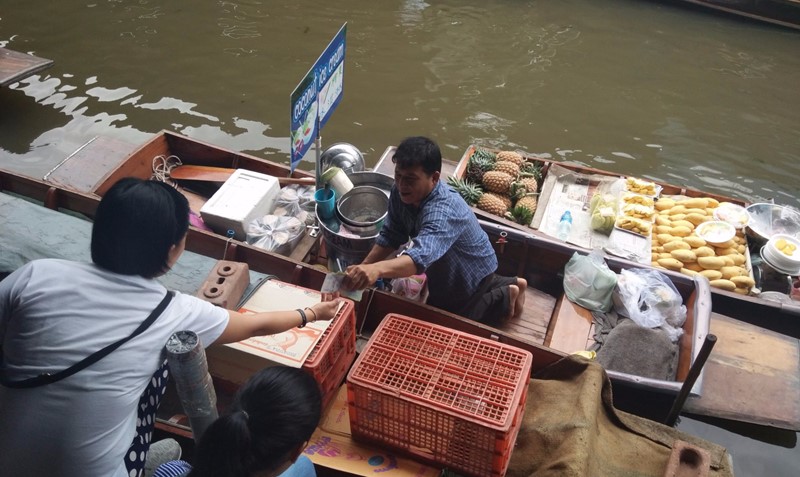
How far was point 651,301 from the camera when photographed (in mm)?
4141

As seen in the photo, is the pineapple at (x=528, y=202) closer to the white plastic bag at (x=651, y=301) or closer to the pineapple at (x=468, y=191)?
the pineapple at (x=468, y=191)

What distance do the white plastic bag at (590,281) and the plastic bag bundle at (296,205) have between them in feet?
6.97

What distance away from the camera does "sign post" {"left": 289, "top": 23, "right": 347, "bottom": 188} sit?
3.45 metres

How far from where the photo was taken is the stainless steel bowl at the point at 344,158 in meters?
4.93

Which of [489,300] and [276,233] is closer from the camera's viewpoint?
[489,300]

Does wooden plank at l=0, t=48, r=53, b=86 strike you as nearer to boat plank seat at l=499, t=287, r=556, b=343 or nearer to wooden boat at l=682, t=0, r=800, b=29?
boat plank seat at l=499, t=287, r=556, b=343

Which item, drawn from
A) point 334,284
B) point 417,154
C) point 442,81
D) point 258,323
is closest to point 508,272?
point 417,154

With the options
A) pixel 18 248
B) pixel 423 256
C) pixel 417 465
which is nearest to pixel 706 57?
pixel 423 256

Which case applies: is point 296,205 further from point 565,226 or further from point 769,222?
point 769,222

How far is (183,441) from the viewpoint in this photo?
311 centimetres

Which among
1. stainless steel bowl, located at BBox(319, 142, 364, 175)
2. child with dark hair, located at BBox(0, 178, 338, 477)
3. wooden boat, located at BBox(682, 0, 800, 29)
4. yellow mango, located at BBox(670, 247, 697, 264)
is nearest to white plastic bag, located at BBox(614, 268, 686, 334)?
yellow mango, located at BBox(670, 247, 697, 264)

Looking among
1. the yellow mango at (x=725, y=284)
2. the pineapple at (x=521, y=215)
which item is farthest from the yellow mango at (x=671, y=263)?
the pineapple at (x=521, y=215)

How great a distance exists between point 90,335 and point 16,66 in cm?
693

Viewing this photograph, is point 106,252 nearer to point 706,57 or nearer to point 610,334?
point 610,334
